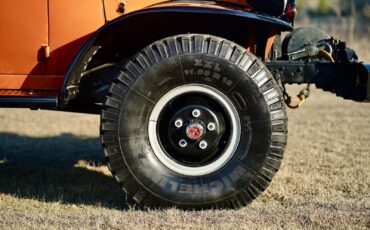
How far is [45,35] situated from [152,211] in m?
1.59

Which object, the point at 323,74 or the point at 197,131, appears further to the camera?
the point at 323,74

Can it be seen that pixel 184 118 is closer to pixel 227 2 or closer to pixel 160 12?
pixel 160 12

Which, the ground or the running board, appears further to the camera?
the running board

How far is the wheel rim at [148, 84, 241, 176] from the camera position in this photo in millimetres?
3834

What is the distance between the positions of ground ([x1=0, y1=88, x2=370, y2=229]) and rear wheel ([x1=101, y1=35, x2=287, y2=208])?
157mm

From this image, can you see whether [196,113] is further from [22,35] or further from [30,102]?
[22,35]

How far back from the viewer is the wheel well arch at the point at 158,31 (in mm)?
3789

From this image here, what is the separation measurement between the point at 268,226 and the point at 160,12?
1.65 m

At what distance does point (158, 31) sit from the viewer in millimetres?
4285

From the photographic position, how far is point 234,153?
3.84 metres

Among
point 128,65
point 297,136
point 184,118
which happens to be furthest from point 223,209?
point 297,136

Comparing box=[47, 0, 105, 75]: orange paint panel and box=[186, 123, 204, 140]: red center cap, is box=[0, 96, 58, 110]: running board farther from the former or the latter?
box=[186, 123, 204, 140]: red center cap

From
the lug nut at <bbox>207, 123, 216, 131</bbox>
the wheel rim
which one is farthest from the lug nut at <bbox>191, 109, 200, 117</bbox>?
the lug nut at <bbox>207, 123, 216, 131</bbox>

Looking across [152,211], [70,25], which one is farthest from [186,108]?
[70,25]
